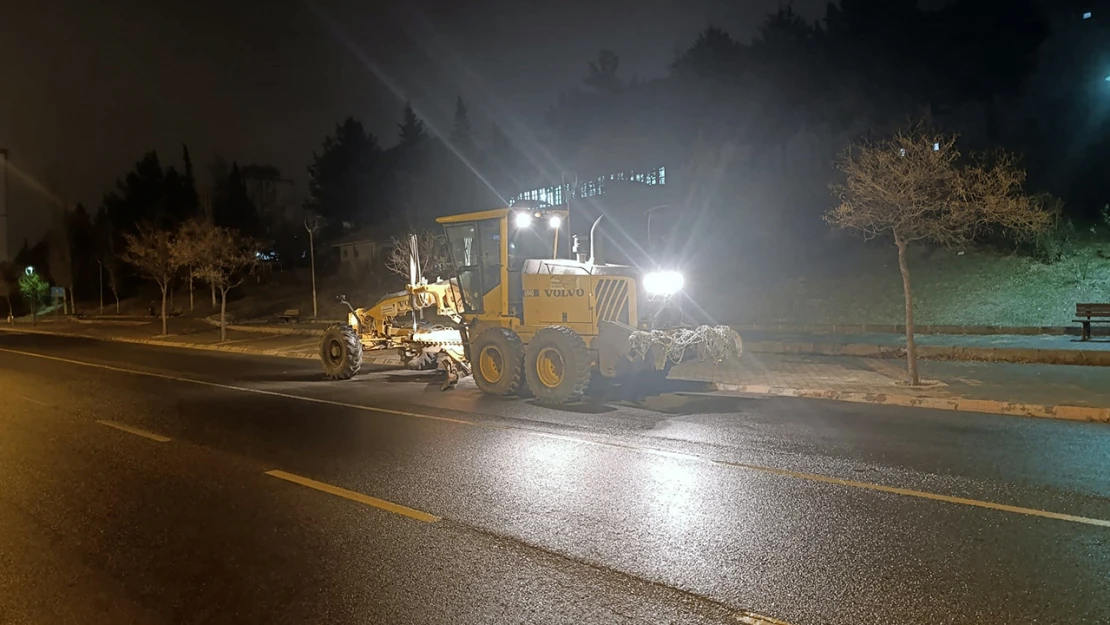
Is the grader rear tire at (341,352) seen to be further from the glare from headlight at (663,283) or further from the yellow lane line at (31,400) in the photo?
the glare from headlight at (663,283)

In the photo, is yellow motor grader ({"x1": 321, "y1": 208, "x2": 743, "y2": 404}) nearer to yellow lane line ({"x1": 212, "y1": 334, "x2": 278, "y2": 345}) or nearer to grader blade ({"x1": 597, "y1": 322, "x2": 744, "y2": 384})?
grader blade ({"x1": 597, "y1": 322, "x2": 744, "y2": 384})

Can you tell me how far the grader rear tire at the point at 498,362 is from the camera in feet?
43.2

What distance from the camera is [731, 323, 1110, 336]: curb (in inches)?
701

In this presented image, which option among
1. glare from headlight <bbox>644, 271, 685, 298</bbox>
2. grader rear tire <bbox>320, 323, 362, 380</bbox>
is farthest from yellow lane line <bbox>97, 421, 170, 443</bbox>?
glare from headlight <bbox>644, 271, 685, 298</bbox>

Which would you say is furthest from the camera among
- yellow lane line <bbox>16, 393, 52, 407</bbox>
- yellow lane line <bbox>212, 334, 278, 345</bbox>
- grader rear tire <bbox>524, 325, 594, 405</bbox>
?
yellow lane line <bbox>212, 334, 278, 345</bbox>

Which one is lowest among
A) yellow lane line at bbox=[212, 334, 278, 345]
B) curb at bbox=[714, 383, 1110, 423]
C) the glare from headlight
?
curb at bbox=[714, 383, 1110, 423]

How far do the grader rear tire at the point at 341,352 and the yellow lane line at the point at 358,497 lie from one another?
8.36 metres

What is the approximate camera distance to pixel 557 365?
1243cm

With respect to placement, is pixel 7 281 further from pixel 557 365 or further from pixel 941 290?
pixel 941 290

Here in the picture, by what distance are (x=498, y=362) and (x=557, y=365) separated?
1495mm

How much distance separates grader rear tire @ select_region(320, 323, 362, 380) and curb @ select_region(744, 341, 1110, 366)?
9188 millimetres

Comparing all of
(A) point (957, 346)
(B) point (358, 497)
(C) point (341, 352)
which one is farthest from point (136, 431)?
(A) point (957, 346)

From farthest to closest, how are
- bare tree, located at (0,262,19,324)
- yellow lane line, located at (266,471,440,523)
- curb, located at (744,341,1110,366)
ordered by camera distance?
bare tree, located at (0,262,19,324) < curb, located at (744,341,1110,366) < yellow lane line, located at (266,471,440,523)

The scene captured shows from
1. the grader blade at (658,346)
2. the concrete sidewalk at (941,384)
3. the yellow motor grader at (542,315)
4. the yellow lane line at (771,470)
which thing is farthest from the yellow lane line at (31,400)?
the concrete sidewalk at (941,384)
